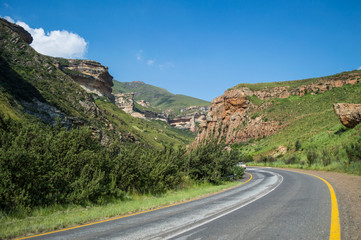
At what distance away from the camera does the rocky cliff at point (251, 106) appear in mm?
67875

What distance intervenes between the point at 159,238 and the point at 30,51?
7287cm

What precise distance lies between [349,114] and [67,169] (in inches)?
1492

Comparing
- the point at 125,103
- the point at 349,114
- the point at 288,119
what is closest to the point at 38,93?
the point at 349,114

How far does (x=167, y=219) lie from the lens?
6309 millimetres

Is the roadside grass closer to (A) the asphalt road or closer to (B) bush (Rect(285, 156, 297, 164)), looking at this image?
(A) the asphalt road

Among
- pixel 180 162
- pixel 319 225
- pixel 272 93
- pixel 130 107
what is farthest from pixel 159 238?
pixel 130 107

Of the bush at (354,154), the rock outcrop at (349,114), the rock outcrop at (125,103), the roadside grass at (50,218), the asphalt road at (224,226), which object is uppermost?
the rock outcrop at (125,103)

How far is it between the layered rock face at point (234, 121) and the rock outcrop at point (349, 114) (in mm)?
29717

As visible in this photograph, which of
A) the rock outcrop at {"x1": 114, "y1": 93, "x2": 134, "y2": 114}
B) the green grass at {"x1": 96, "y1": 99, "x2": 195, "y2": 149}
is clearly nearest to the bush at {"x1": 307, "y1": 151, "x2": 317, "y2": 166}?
the green grass at {"x1": 96, "y1": 99, "x2": 195, "y2": 149}

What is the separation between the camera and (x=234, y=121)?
78438 millimetres

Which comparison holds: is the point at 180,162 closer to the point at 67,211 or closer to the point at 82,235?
the point at 67,211

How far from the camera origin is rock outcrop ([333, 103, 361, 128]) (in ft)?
103

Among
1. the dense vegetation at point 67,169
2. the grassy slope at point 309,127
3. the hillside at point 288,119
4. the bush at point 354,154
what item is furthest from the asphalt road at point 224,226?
the hillside at point 288,119

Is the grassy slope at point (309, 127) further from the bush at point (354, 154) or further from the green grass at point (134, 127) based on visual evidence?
the green grass at point (134, 127)
